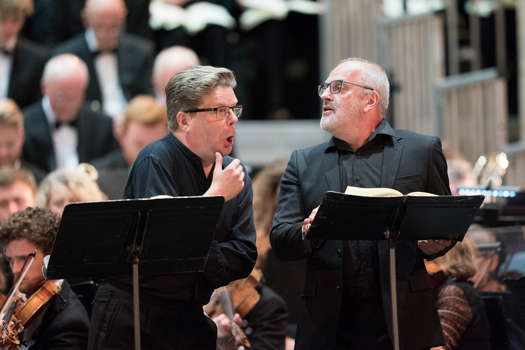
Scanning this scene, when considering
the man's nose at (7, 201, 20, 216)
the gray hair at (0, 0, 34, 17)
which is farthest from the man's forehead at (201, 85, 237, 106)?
the gray hair at (0, 0, 34, 17)

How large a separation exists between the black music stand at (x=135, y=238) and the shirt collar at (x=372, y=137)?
0.82 m

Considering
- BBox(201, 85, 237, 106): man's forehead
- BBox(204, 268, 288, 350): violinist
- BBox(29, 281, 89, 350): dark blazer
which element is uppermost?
BBox(201, 85, 237, 106): man's forehead

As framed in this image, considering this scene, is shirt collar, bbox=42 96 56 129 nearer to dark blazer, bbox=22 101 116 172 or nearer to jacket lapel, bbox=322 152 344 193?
dark blazer, bbox=22 101 116 172

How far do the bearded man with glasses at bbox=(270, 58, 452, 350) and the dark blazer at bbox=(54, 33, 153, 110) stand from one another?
4.18m

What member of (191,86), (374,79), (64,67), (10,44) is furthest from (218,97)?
(10,44)

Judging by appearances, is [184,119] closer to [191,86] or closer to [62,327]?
[191,86]

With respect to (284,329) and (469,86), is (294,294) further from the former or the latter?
(469,86)

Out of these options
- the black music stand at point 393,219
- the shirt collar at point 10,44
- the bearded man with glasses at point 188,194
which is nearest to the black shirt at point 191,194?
the bearded man with glasses at point 188,194

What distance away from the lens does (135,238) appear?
4379 millimetres

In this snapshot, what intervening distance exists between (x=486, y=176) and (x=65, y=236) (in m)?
3.70

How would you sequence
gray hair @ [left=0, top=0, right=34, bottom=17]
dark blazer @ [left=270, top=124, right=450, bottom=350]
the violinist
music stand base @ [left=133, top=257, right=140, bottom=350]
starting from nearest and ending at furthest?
music stand base @ [left=133, top=257, right=140, bottom=350] < dark blazer @ [left=270, top=124, right=450, bottom=350] < the violinist < gray hair @ [left=0, top=0, right=34, bottom=17]

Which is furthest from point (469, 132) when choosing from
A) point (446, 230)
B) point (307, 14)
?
point (446, 230)

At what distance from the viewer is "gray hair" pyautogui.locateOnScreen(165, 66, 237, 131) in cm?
475

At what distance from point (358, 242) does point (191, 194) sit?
27.9 inches
